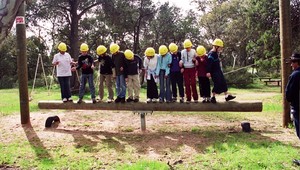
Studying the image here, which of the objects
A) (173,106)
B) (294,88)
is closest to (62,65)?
(173,106)

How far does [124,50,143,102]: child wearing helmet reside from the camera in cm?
833

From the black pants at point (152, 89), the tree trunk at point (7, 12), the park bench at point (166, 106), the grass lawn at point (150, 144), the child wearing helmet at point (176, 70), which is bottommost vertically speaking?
the grass lawn at point (150, 144)

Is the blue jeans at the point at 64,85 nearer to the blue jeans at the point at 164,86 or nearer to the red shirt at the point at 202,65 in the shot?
the blue jeans at the point at 164,86

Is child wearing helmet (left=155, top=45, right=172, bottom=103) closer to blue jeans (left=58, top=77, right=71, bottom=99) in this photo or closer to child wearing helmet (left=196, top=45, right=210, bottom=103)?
child wearing helmet (left=196, top=45, right=210, bottom=103)

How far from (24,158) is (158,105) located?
3406mm

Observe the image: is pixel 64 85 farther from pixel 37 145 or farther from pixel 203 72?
pixel 203 72

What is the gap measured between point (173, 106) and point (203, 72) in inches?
45.2

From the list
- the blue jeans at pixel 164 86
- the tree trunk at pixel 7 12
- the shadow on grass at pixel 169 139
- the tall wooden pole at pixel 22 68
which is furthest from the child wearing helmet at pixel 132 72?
the tree trunk at pixel 7 12

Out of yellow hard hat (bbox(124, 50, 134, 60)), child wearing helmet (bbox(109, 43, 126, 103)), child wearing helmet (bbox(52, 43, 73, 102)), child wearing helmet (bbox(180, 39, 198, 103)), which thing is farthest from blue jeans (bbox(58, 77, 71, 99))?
child wearing helmet (bbox(180, 39, 198, 103))

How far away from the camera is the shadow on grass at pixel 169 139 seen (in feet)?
22.0

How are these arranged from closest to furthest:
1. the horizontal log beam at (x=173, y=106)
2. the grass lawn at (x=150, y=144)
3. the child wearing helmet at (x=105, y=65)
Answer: the grass lawn at (x=150, y=144), the horizontal log beam at (x=173, y=106), the child wearing helmet at (x=105, y=65)

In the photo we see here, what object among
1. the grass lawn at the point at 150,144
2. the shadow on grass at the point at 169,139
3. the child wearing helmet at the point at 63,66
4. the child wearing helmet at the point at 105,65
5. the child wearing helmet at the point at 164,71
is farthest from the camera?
the child wearing helmet at the point at 63,66

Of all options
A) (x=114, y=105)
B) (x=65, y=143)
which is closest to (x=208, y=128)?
(x=114, y=105)

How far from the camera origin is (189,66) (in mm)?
8023
